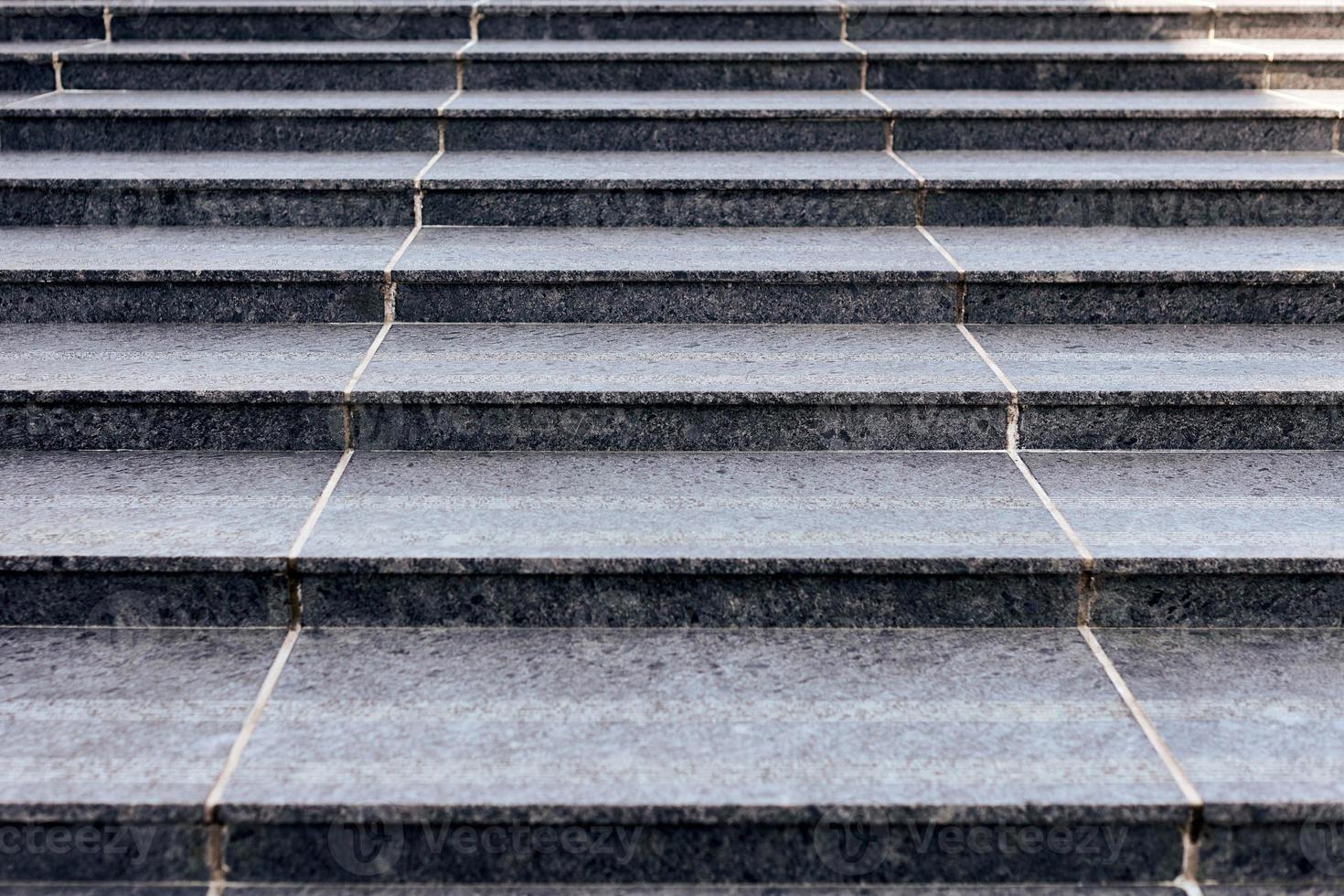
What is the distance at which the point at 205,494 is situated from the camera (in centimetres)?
261

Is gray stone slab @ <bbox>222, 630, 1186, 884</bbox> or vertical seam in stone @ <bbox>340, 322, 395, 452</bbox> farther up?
vertical seam in stone @ <bbox>340, 322, 395, 452</bbox>

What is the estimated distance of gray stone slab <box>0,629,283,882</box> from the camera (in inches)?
78.5

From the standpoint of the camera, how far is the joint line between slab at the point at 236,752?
6.53 feet

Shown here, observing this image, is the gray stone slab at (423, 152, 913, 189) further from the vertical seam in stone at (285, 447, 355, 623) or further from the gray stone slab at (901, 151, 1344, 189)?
the vertical seam in stone at (285, 447, 355, 623)

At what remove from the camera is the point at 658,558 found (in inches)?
94.5

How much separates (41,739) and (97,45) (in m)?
3.28

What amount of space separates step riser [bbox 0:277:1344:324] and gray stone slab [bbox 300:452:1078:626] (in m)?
0.76

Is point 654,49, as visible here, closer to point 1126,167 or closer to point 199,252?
point 1126,167

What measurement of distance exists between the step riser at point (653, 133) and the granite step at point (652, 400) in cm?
122

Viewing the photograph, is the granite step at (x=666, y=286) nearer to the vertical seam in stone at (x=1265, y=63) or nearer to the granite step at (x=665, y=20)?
the vertical seam in stone at (x=1265, y=63)

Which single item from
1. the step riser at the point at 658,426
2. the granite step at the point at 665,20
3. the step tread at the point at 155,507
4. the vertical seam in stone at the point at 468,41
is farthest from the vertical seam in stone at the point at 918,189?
the step tread at the point at 155,507

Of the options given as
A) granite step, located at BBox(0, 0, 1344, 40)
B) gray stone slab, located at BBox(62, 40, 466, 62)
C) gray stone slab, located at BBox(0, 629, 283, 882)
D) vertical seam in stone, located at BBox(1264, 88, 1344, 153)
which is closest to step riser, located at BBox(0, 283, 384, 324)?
gray stone slab, located at BBox(0, 629, 283, 882)

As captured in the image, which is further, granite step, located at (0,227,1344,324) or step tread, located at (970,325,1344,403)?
granite step, located at (0,227,1344,324)

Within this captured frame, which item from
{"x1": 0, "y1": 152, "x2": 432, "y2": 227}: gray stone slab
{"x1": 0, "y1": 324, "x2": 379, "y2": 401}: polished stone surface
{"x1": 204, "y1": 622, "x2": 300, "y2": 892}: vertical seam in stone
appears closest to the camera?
{"x1": 204, "y1": 622, "x2": 300, "y2": 892}: vertical seam in stone
